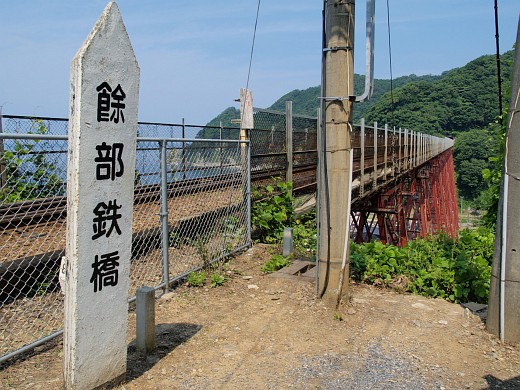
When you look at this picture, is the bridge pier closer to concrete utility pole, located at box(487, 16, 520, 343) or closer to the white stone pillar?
concrete utility pole, located at box(487, 16, 520, 343)

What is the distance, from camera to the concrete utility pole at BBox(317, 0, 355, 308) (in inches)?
171

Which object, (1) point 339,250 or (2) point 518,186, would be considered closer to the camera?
(2) point 518,186

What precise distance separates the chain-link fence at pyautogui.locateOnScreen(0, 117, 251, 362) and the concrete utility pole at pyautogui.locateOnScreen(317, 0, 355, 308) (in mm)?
1724

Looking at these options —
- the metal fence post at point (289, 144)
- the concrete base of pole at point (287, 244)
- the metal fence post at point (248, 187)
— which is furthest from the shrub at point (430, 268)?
the metal fence post at point (289, 144)

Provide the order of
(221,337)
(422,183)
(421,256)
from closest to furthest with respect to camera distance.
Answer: (221,337)
(421,256)
(422,183)

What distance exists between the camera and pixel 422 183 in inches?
1143

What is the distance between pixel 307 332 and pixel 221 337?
782 mm

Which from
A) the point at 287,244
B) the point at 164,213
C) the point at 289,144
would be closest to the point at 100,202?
the point at 164,213

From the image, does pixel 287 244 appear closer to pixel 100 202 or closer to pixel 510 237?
pixel 510 237

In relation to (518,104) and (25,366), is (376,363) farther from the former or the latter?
(25,366)

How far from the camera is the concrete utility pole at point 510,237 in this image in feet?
12.3

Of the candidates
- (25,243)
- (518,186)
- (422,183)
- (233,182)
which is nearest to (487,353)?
(518,186)

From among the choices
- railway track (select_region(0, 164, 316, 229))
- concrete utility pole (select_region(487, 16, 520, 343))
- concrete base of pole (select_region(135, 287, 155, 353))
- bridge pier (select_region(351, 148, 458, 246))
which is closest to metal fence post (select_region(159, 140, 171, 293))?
railway track (select_region(0, 164, 316, 229))

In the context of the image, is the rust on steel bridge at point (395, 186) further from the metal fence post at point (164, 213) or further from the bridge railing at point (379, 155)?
the metal fence post at point (164, 213)
